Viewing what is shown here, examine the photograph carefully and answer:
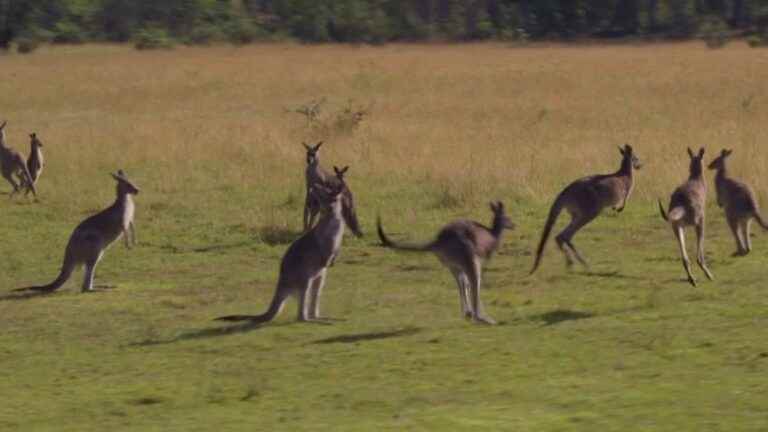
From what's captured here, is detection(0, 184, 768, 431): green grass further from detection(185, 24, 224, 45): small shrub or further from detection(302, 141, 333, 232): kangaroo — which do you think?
detection(185, 24, 224, 45): small shrub

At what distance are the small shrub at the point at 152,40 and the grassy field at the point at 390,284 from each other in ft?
82.0

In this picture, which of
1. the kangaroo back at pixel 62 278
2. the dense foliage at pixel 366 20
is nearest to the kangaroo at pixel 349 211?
the kangaroo back at pixel 62 278

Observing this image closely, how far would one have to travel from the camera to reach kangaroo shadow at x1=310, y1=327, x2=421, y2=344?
33.9ft

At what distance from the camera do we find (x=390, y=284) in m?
13.0

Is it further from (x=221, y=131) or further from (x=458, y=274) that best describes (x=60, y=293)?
(x=221, y=131)

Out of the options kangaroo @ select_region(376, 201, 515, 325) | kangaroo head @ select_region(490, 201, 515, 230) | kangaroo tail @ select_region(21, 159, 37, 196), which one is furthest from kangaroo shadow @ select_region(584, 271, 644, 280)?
kangaroo tail @ select_region(21, 159, 37, 196)

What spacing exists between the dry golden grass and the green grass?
401cm

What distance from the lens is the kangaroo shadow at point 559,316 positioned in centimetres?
1085

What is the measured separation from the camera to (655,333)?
33.1ft

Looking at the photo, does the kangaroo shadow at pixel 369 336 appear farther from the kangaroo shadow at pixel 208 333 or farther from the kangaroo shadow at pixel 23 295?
the kangaroo shadow at pixel 23 295

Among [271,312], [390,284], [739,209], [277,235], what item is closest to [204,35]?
[277,235]

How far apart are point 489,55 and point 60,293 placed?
1464 inches

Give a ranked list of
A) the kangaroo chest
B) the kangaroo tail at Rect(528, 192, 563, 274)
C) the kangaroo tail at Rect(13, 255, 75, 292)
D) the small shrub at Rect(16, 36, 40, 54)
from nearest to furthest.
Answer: the kangaroo tail at Rect(13, 255, 75, 292) < the kangaroo tail at Rect(528, 192, 563, 274) < the kangaroo chest < the small shrub at Rect(16, 36, 40, 54)

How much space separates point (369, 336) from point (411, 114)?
18200mm
